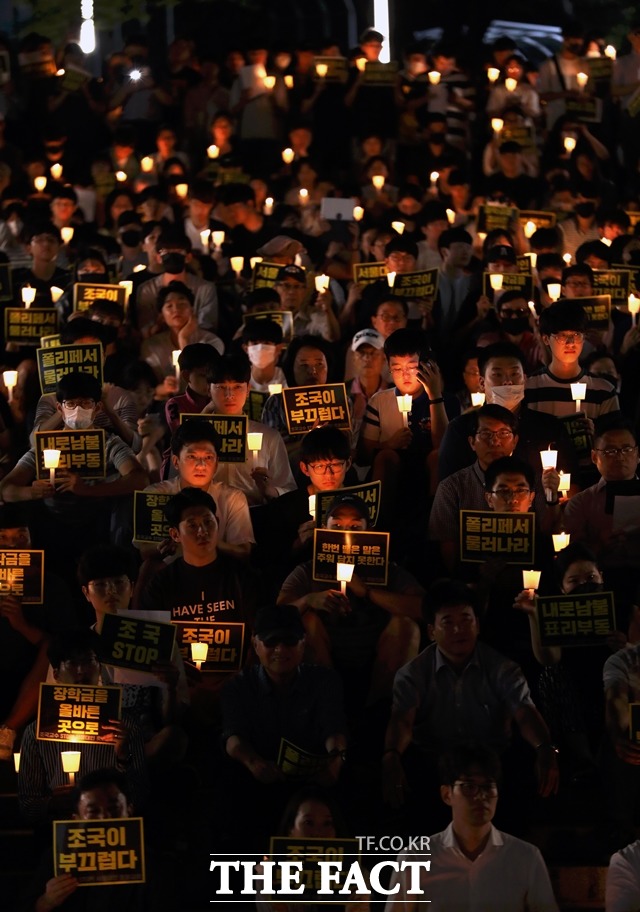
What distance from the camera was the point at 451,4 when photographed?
20938 mm

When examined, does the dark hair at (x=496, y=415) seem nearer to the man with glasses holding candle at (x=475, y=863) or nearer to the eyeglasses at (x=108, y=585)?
the eyeglasses at (x=108, y=585)

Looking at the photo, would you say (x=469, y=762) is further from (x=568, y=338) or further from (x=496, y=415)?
(x=568, y=338)

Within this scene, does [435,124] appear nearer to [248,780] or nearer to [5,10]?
[5,10]

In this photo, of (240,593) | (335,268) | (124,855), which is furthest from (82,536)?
(335,268)

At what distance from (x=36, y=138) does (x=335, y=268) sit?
4970 millimetres

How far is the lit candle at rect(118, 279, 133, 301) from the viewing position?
41.3 ft

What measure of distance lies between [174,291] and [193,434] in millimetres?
2987

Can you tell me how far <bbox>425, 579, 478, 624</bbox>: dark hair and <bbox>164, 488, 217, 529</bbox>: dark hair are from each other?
47.0 inches

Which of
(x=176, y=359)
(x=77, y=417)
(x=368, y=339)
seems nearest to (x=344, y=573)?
(x=77, y=417)

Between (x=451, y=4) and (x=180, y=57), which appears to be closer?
(x=180, y=57)

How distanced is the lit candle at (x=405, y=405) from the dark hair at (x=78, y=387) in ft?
5.27

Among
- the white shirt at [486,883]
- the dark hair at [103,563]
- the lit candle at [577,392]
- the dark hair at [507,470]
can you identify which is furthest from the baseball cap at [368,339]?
the white shirt at [486,883]

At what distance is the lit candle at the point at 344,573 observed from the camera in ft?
27.6

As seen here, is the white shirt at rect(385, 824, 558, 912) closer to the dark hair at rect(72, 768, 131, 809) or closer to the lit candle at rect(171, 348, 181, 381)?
the dark hair at rect(72, 768, 131, 809)
